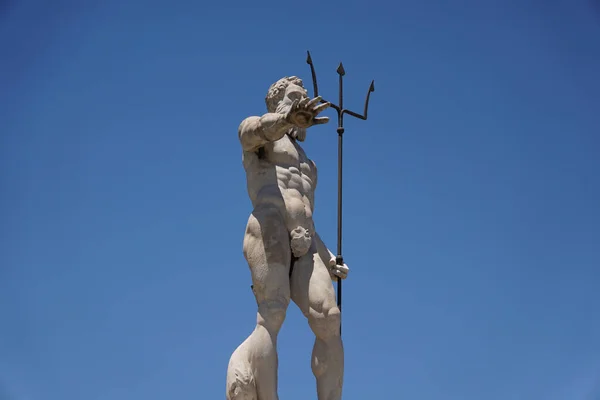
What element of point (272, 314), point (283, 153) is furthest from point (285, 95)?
point (272, 314)

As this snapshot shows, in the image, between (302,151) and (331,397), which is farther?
(302,151)

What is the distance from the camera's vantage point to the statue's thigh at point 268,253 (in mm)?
12594

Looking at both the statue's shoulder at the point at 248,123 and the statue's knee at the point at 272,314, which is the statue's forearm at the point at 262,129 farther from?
the statue's knee at the point at 272,314

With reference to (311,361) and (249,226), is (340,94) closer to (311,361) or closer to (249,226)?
(249,226)

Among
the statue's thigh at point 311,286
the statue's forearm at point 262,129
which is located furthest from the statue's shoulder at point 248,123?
the statue's thigh at point 311,286

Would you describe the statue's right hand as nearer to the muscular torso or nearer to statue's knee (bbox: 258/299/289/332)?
the muscular torso

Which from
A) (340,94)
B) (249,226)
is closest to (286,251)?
(249,226)

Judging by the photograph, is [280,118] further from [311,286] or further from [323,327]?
[323,327]

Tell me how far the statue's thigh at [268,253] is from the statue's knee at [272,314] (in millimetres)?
68

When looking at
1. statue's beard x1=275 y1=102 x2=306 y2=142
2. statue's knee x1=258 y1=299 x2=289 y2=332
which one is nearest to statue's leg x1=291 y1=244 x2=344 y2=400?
statue's knee x1=258 y1=299 x2=289 y2=332

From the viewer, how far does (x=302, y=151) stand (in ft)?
44.7

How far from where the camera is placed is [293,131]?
13.7m

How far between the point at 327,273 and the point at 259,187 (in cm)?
130

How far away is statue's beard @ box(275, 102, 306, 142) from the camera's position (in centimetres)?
1341
